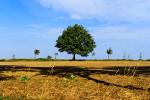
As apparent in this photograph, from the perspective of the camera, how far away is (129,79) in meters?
17.0

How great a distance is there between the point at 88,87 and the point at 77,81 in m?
1.99

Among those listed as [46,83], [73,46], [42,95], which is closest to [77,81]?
[46,83]

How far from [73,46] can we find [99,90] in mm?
96928

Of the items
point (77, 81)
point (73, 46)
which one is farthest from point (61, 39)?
point (77, 81)

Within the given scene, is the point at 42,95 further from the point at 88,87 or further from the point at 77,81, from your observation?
the point at 77,81

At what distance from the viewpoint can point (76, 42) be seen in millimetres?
111438

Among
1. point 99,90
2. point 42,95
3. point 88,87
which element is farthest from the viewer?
point 88,87

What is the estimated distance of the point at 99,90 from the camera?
1411 cm

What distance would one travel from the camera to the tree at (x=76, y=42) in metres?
111

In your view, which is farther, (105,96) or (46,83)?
(46,83)

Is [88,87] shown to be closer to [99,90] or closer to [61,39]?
[99,90]

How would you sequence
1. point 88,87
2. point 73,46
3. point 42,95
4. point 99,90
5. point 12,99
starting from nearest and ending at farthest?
point 12,99 < point 42,95 < point 99,90 < point 88,87 < point 73,46

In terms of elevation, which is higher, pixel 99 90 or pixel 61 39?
pixel 61 39

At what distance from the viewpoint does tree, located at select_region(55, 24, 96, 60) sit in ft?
364
